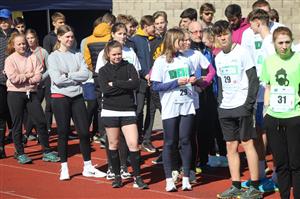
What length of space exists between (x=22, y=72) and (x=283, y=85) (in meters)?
4.52

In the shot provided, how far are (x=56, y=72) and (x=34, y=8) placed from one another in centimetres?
1068

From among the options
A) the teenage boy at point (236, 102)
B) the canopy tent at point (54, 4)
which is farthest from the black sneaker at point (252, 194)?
the canopy tent at point (54, 4)

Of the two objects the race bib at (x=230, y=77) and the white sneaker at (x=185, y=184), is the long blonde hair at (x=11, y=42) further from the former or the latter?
the race bib at (x=230, y=77)

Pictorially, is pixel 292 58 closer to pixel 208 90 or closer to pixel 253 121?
pixel 253 121

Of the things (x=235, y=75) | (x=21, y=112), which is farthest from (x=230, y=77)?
(x=21, y=112)

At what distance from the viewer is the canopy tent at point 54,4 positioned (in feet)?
64.7

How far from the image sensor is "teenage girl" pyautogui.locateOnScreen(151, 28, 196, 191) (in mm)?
8648

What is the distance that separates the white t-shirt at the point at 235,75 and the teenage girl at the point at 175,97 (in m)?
0.53

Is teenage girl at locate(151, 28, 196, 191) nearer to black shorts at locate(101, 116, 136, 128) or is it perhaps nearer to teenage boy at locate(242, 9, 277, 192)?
black shorts at locate(101, 116, 136, 128)

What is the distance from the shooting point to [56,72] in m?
9.43

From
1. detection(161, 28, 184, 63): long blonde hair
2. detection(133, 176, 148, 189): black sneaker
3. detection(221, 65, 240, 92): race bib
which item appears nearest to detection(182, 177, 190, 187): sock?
detection(133, 176, 148, 189): black sneaker

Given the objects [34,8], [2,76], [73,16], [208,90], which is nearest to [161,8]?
[34,8]

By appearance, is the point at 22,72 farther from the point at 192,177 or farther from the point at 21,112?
the point at 192,177

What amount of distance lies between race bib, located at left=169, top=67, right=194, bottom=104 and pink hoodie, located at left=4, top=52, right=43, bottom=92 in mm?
2739
